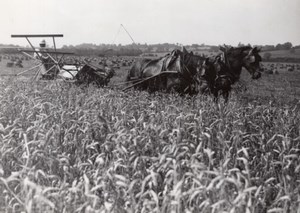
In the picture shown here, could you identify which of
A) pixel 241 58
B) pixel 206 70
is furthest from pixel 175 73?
pixel 241 58

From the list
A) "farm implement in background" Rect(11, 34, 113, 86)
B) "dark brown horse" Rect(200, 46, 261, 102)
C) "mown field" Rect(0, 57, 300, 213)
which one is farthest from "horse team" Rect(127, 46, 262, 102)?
"mown field" Rect(0, 57, 300, 213)

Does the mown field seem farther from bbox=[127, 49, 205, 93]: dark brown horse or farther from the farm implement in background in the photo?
the farm implement in background

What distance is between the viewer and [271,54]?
21.0 metres

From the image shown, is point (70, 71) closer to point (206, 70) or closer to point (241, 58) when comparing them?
point (206, 70)

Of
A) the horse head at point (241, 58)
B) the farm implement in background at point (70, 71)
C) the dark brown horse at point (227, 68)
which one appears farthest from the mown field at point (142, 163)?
the farm implement in background at point (70, 71)

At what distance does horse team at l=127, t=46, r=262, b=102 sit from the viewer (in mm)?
9438

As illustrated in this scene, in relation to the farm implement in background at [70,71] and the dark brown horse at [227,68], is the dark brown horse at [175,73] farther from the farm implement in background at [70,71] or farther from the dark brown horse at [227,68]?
the farm implement in background at [70,71]

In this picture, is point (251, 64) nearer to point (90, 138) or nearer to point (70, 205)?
point (90, 138)

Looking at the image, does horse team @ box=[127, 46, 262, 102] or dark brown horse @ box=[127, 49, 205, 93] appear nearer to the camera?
horse team @ box=[127, 46, 262, 102]

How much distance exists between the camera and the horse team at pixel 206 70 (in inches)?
372

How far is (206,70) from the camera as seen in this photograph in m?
9.40

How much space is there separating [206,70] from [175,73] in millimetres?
895

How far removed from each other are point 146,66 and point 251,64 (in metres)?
3.17

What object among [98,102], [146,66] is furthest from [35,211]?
[146,66]
